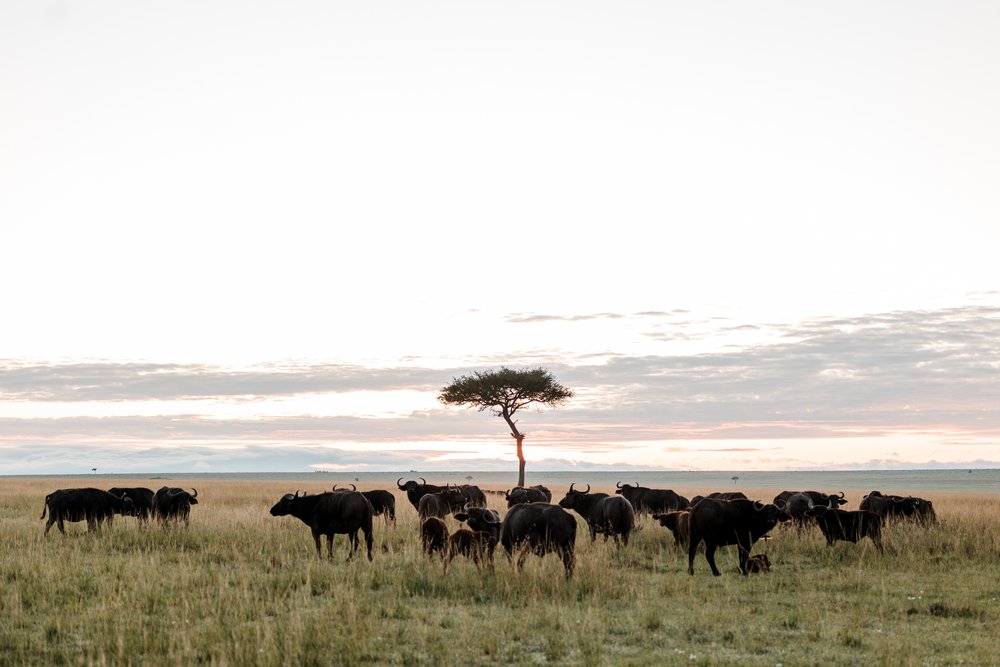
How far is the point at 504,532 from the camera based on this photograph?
49.7 ft

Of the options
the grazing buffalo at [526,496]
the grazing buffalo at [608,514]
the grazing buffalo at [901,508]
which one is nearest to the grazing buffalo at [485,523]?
the grazing buffalo at [608,514]

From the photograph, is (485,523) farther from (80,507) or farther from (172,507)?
(80,507)

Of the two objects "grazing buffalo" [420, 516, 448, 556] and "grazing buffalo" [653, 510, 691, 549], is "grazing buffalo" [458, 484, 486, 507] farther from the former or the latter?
"grazing buffalo" [420, 516, 448, 556]

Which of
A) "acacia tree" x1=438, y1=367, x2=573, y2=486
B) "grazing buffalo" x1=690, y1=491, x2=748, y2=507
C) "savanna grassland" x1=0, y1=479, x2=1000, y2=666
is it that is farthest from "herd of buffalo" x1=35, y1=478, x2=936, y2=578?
"acacia tree" x1=438, y1=367, x2=573, y2=486

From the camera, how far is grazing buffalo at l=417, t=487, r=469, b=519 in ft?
78.3

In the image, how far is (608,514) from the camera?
786 inches

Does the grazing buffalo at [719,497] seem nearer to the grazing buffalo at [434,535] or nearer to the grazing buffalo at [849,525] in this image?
the grazing buffalo at [849,525]

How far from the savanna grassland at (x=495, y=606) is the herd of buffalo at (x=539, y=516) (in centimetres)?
46

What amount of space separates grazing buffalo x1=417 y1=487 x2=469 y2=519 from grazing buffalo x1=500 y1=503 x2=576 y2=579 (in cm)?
856

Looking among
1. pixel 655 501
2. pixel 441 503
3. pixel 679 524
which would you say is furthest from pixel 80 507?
pixel 655 501

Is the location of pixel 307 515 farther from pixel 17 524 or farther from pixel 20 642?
pixel 17 524

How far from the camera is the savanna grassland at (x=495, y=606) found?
10.3 metres

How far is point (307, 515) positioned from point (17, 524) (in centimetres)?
1354

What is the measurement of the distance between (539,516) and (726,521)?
4235 mm
